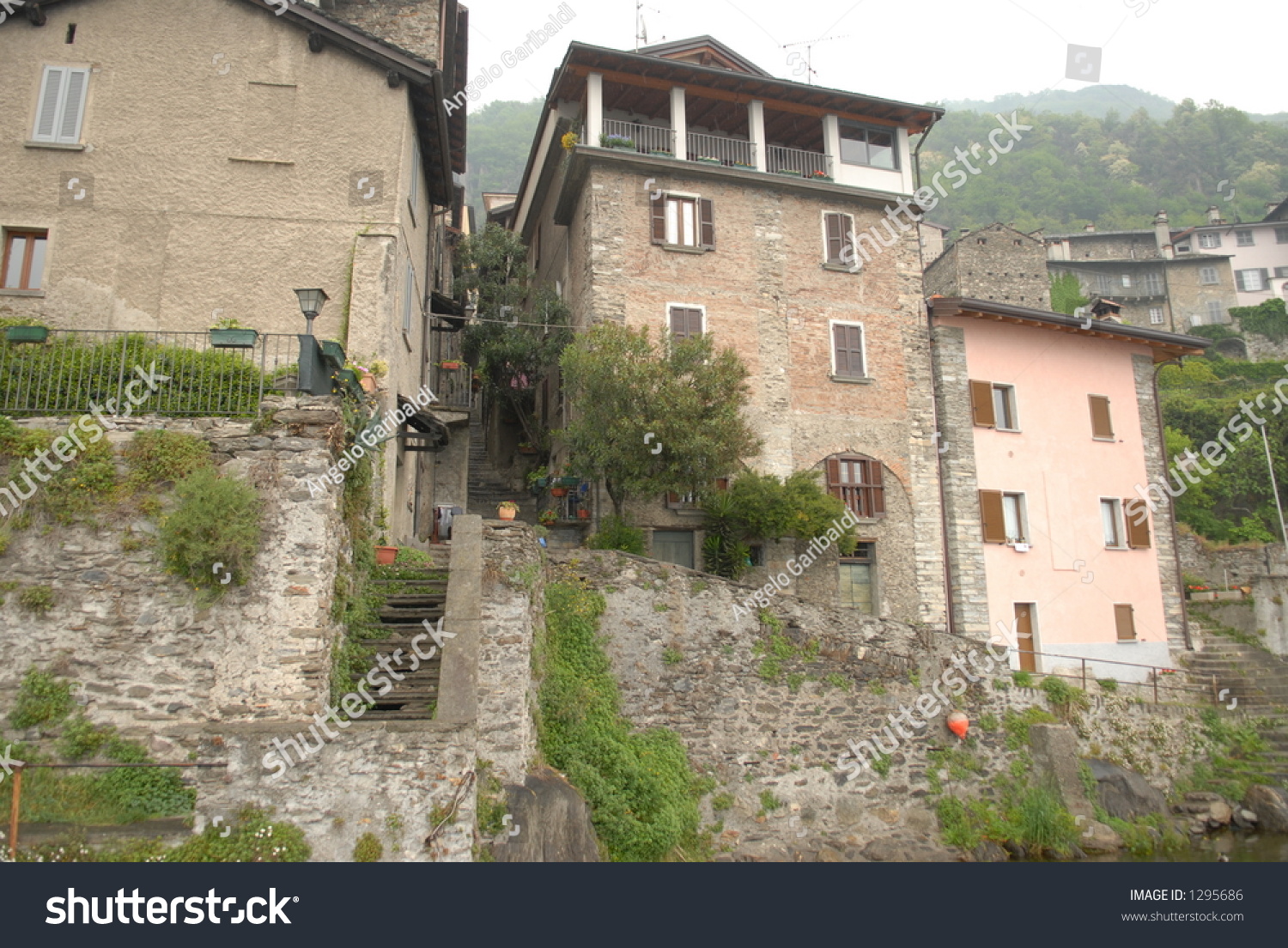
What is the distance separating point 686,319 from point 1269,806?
50.5ft

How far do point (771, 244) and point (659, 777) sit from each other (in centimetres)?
1299

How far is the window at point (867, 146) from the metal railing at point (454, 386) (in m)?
11.2

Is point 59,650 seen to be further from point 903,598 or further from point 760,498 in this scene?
point 903,598

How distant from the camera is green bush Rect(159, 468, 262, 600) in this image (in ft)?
27.8

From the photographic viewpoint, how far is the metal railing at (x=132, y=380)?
31.8 feet

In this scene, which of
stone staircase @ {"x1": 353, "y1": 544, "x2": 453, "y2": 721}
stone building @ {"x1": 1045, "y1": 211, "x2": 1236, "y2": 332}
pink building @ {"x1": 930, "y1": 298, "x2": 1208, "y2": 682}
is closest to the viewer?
stone staircase @ {"x1": 353, "y1": 544, "x2": 453, "y2": 721}

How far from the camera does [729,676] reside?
1348 cm

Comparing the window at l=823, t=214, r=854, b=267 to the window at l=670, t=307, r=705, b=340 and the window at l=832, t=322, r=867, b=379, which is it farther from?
the window at l=670, t=307, r=705, b=340

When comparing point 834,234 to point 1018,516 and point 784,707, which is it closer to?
point 1018,516

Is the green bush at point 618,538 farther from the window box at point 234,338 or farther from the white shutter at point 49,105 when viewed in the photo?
the white shutter at point 49,105

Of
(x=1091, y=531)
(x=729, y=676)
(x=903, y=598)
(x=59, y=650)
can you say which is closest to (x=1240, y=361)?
(x=1091, y=531)

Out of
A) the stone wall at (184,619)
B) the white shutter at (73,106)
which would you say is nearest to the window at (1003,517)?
the stone wall at (184,619)

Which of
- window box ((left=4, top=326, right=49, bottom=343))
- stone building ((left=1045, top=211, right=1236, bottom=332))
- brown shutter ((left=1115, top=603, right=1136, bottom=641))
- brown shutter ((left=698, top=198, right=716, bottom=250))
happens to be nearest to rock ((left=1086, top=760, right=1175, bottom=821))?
brown shutter ((left=1115, top=603, right=1136, bottom=641))

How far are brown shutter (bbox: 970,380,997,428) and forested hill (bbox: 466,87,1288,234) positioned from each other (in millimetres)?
45981
